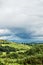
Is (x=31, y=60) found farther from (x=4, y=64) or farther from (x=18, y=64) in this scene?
(x=4, y=64)

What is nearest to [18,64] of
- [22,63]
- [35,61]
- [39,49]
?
[22,63]

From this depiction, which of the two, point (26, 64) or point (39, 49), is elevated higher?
point (39, 49)

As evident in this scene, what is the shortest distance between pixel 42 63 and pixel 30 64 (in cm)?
499

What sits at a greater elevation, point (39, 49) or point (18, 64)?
point (39, 49)

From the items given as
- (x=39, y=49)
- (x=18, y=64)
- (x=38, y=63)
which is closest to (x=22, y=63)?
(x=18, y=64)

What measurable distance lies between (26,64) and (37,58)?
5.58 m

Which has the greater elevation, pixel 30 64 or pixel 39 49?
pixel 39 49

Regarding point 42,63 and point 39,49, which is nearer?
point 42,63

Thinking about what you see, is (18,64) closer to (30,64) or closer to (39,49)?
(30,64)

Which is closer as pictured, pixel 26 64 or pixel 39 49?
pixel 26 64

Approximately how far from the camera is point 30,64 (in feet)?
267

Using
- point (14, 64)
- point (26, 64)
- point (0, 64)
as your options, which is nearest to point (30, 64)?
point (26, 64)

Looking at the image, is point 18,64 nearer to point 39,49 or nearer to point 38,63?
point 38,63

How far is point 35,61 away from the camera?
82438 millimetres
